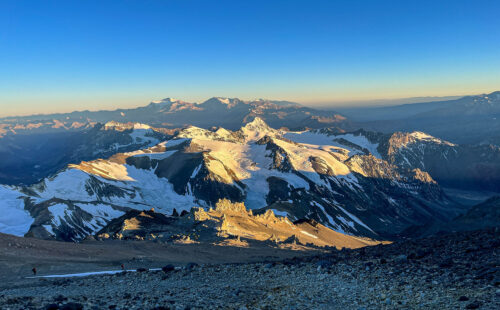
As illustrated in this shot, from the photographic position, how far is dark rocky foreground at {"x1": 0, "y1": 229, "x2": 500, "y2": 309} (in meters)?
16.7

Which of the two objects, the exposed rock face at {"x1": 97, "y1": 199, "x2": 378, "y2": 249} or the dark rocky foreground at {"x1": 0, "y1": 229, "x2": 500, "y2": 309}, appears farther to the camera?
the exposed rock face at {"x1": 97, "y1": 199, "x2": 378, "y2": 249}

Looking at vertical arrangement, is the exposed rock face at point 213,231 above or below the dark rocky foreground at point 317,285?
below

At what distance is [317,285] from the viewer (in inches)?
848

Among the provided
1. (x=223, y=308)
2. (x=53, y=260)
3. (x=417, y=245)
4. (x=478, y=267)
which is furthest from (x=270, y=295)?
(x=53, y=260)

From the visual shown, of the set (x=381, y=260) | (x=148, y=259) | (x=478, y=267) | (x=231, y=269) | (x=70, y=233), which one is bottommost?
(x=70, y=233)

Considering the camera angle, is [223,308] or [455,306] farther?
[223,308]

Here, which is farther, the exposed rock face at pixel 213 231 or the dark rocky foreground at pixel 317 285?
the exposed rock face at pixel 213 231

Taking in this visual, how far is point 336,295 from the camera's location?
19.2 meters

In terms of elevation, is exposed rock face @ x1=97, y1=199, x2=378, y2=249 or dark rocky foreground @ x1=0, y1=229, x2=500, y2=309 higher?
dark rocky foreground @ x1=0, y1=229, x2=500, y2=309

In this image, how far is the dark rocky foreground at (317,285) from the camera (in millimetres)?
16734

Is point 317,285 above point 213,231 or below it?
above

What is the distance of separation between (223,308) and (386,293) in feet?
30.2

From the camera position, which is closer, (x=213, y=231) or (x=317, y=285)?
(x=317, y=285)

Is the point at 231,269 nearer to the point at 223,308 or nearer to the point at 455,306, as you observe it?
the point at 223,308
